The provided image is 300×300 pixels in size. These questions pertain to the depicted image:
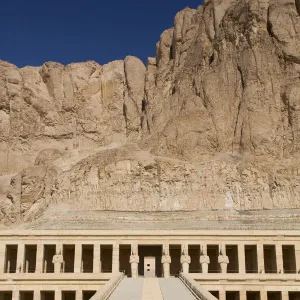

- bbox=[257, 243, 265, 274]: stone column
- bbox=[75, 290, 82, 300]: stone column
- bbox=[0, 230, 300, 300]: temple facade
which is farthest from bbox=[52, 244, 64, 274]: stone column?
bbox=[257, 243, 265, 274]: stone column

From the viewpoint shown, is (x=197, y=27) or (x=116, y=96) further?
(x=116, y=96)

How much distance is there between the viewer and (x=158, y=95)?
104m

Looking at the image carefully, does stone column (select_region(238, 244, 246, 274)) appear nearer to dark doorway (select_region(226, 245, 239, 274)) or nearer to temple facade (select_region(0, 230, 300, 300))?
temple facade (select_region(0, 230, 300, 300))

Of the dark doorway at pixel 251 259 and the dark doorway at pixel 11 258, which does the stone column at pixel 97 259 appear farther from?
the dark doorway at pixel 251 259

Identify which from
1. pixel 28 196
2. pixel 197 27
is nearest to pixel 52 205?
pixel 28 196

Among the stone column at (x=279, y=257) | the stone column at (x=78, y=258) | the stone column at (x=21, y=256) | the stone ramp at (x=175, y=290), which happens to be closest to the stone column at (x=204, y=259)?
the stone column at (x=279, y=257)

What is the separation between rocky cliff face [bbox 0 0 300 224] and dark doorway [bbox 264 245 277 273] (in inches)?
630

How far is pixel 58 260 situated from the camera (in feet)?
182

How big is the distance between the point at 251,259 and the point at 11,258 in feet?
79.2

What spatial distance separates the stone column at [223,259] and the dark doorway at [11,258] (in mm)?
19605

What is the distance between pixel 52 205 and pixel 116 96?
42.4m

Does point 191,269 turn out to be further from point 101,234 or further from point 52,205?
point 52,205

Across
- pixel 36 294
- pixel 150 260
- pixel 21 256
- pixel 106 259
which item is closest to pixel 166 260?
pixel 150 260

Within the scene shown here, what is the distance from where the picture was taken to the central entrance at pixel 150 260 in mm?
59656
